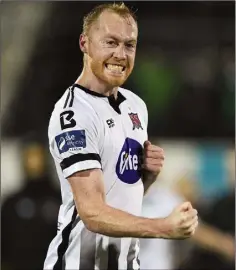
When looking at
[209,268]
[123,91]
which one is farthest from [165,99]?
[123,91]

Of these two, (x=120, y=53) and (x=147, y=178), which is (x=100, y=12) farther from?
(x=147, y=178)

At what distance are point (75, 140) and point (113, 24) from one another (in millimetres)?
381

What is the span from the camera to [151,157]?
2.88 metres

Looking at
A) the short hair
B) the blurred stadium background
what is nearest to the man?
the short hair

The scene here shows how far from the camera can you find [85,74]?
2.81 metres

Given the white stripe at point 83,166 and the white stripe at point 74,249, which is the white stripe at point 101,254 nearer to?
the white stripe at point 74,249

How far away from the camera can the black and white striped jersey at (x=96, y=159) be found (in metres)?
2.66

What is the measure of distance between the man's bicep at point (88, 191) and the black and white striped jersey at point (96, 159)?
0.02 m

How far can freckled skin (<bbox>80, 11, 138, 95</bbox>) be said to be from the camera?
105 inches

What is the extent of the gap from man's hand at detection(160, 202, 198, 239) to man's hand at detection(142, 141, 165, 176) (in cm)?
42

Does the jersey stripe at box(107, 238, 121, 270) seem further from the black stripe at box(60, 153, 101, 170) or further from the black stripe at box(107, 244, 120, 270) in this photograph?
the black stripe at box(60, 153, 101, 170)

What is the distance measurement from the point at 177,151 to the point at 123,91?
406 cm

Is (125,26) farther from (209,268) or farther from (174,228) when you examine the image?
(209,268)

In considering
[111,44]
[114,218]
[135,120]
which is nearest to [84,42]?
[111,44]
